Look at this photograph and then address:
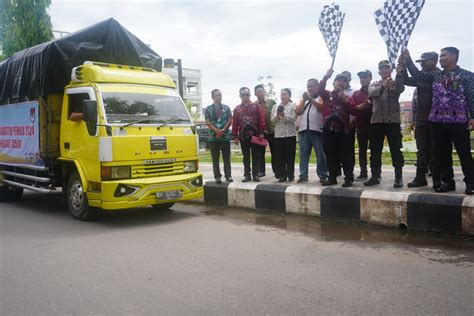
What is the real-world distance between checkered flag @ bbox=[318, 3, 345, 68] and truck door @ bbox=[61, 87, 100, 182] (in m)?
3.72

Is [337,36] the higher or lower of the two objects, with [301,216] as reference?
higher

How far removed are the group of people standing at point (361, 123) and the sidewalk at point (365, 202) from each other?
1.08 feet

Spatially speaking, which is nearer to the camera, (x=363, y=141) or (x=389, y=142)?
(x=389, y=142)

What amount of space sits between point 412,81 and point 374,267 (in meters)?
3.06

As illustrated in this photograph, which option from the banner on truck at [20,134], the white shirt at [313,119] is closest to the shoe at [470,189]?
the white shirt at [313,119]

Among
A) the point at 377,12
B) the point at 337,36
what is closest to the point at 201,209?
the point at 337,36

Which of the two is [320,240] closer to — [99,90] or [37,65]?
[99,90]

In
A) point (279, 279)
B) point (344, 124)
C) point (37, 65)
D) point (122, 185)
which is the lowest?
point (279, 279)

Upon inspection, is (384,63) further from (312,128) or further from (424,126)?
(312,128)

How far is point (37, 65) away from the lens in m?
7.56

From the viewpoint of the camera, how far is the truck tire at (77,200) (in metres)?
6.59

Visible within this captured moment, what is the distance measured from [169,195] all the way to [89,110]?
5.74ft

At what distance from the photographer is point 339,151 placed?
22.1ft

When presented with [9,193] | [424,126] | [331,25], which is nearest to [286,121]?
[331,25]
